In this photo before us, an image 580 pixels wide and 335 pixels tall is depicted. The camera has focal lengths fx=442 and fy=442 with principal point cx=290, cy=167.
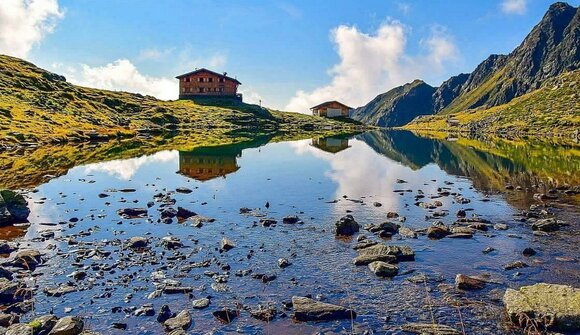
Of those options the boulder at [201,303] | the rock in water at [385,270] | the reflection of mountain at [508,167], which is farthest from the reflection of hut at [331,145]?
the boulder at [201,303]

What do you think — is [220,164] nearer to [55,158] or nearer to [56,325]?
[55,158]

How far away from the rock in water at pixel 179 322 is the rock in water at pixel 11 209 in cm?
2274

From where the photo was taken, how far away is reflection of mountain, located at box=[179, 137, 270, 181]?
6303 centimetres

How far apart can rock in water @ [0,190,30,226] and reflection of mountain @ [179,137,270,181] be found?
24228 millimetres

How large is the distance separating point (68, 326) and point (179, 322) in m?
4.27

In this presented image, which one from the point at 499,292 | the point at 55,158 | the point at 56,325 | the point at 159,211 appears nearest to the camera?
the point at 56,325

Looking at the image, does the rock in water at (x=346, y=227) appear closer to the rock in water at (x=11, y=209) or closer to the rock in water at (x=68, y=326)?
the rock in water at (x=68, y=326)

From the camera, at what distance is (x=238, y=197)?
46.3m

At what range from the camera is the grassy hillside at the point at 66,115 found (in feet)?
387

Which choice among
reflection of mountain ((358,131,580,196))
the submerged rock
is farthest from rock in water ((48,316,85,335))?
reflection of mountain ((358,131,580,196))

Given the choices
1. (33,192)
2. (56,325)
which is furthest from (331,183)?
(56,325)

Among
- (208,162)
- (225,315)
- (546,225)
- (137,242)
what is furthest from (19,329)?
(208,162)

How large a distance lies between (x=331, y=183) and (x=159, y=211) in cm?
2439

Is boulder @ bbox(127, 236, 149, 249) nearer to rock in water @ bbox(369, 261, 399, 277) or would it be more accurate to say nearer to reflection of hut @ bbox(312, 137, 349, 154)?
rock in water @ bbox(369, 261, 399, 277)
